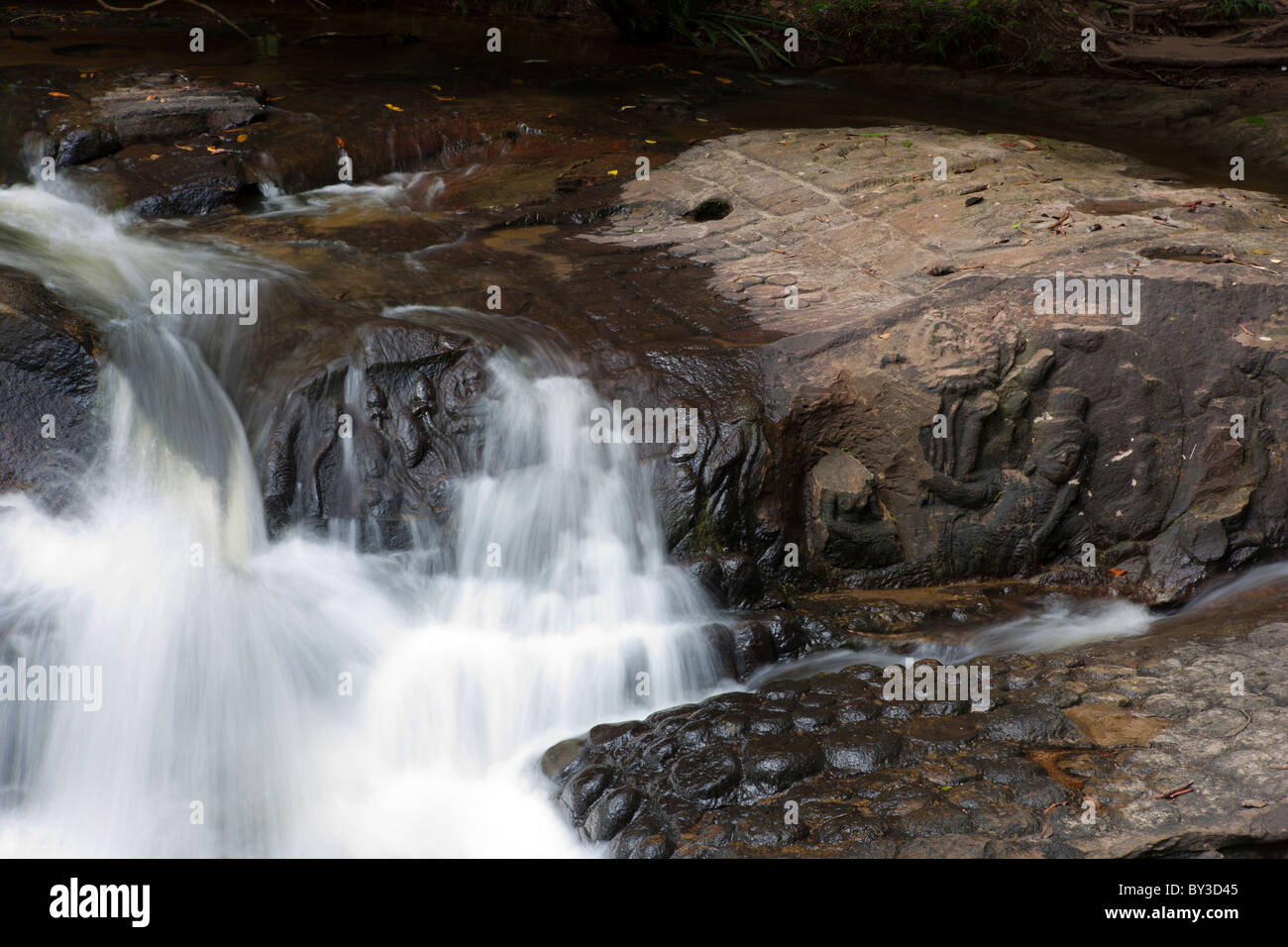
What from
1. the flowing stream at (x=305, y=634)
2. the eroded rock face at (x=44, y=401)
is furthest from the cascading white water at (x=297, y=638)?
the eroded rock face at (x=44, y=401)

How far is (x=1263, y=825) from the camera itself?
11.5ft

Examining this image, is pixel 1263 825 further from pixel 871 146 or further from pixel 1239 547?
pixel 871 146

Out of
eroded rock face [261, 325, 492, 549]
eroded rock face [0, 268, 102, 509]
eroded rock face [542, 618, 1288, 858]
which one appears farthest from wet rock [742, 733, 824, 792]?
eroded rock face [0, 268, 102, 509]

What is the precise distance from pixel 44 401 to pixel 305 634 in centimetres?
161

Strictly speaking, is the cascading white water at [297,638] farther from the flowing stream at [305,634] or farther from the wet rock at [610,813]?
the wet rock at [610,813]

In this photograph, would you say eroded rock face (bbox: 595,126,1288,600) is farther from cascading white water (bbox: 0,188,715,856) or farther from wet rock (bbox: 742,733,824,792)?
wet rock (bbox: 742,733,824,792)

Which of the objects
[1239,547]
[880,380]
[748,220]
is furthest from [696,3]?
[1239,547]

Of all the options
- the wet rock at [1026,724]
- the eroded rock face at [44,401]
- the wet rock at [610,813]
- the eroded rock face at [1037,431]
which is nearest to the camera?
the wet rock at [610,813]

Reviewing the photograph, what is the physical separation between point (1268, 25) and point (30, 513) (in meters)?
12.2

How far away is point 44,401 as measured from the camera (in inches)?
195

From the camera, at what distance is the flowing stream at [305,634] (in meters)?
4.34

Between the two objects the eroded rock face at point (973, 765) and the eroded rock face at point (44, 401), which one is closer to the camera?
the eroded rock face at point (973, 765)

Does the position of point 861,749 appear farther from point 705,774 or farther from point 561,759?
point 561,759

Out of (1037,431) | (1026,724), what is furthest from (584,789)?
(1037,431)
